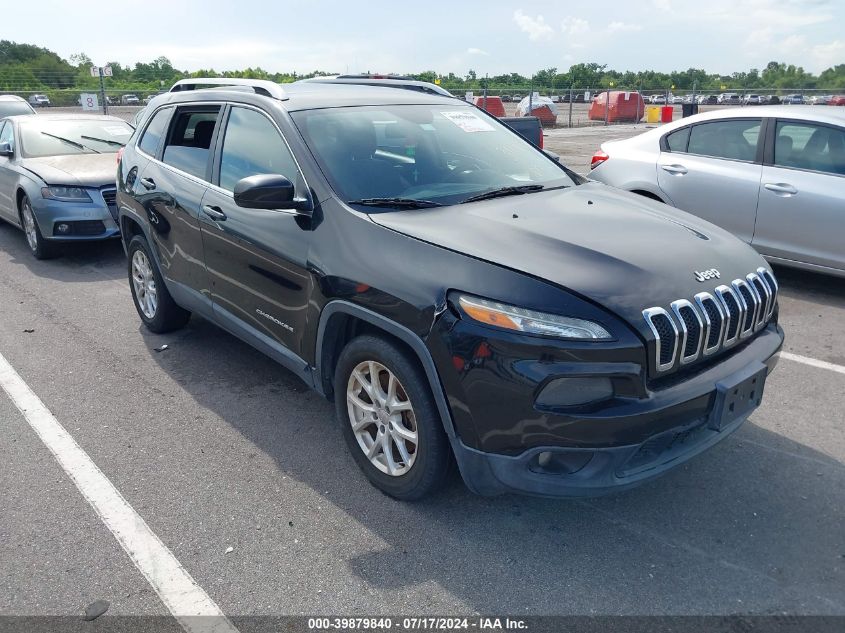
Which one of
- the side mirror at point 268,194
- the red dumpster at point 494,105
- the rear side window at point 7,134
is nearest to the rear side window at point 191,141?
the side mirror at point 268,194

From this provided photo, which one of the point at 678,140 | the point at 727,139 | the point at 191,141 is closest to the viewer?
the point at 191,141

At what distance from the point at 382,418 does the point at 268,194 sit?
1.17m

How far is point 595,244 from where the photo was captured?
9.70 feet

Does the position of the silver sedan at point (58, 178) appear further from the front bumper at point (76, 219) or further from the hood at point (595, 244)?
the hood at point (595, 244)

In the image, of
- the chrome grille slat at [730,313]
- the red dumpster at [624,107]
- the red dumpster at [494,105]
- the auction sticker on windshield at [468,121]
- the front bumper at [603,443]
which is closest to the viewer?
the front bumper at [603,443]

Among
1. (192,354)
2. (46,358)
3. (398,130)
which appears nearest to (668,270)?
(398,130)

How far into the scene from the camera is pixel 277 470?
11.6 ft

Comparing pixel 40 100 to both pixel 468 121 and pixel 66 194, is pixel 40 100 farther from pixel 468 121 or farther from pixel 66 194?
pixel 468 121

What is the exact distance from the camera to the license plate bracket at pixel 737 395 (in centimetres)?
276

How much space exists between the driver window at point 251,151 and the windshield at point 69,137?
5534 millimetres

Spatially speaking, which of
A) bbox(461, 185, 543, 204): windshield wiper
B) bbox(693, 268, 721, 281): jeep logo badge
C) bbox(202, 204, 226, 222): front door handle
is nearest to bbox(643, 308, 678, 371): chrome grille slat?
bbox(693, 268, 721, 281): jeep logo badge

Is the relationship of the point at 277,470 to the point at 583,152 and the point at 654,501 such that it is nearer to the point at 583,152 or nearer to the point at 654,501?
the point at 654,501

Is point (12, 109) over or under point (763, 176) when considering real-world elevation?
over

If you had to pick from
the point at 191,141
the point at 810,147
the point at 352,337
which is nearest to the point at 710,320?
the point at 352,337
